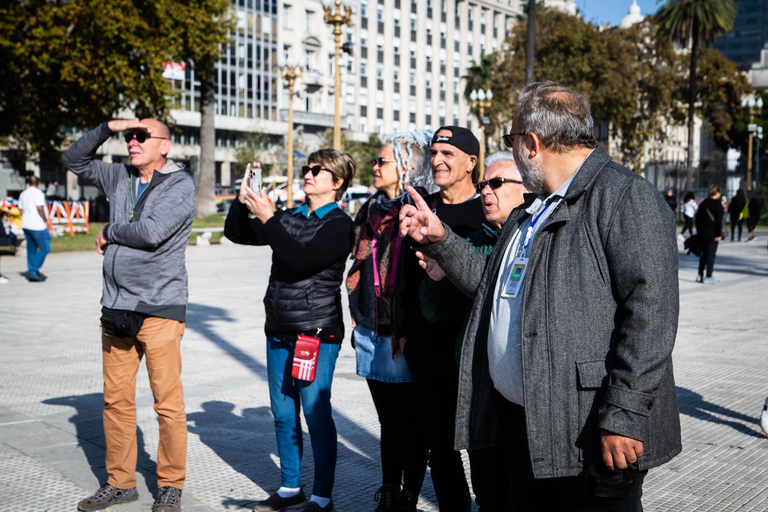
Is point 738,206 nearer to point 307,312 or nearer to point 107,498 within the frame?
point 307,312

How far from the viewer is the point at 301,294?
13.8 ft

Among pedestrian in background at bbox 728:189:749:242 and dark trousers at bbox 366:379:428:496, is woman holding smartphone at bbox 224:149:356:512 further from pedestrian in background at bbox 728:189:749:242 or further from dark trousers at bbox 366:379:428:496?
pedestrian in background at bbox 728:189:749:242

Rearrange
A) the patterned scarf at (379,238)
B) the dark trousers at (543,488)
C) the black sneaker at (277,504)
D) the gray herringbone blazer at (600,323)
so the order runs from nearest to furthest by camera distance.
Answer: the gray herringbone blazer at (600,323), the dark trousers at (543,488), the patterned scarf at (379,238), the black sneaker at (277,504)

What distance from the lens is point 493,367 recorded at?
8.64ft

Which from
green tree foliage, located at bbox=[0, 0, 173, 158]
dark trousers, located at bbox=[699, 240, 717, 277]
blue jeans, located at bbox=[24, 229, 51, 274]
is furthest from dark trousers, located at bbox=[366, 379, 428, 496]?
green tree foliage, located at bbox=[0, 0, 173, 158]

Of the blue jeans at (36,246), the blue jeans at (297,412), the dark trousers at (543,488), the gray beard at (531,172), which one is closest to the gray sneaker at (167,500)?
the blue jeans at (297,412)

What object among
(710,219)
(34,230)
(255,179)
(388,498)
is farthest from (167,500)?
(710,219)

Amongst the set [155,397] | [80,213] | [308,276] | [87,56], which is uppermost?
[87,56]

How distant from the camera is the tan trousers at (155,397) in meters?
4.20

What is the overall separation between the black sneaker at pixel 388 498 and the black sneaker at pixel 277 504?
0.45 metres

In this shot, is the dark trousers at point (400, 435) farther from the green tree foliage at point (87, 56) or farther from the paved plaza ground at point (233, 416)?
the green tree foliage at point (87, 56)

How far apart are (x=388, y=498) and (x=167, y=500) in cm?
111

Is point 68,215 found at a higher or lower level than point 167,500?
higher

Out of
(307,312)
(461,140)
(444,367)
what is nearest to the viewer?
(444,367)
